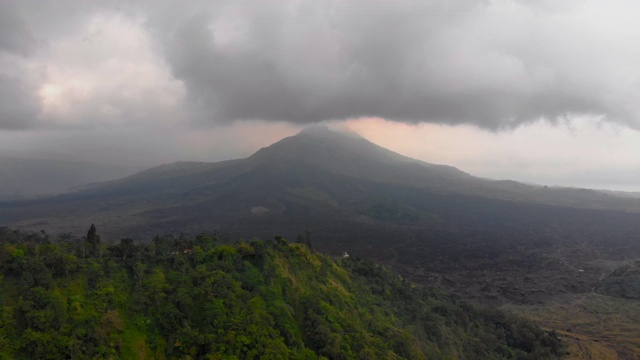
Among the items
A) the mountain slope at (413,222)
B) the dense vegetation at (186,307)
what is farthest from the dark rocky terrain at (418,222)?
the dense vegetation at (186,307)

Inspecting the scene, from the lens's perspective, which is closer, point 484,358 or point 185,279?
point 185,279

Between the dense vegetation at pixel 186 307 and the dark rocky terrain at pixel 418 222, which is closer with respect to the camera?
the dense vegetation at pixel 186 307

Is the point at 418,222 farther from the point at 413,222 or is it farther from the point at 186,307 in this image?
the point at 186,307

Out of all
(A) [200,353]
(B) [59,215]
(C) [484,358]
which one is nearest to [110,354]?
(A) [200,353]

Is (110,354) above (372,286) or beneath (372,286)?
above

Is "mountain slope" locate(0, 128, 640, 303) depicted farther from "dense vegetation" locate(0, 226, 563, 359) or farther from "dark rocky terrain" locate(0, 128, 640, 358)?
"dense vegetation" locate(0, 226, 563, 359)

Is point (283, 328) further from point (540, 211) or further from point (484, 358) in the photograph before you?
point (540, 211)

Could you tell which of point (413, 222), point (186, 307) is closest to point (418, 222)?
point (413, 222)

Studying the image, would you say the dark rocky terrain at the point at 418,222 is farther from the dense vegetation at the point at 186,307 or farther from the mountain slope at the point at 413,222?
the dense vegetation at the point at 186,307
